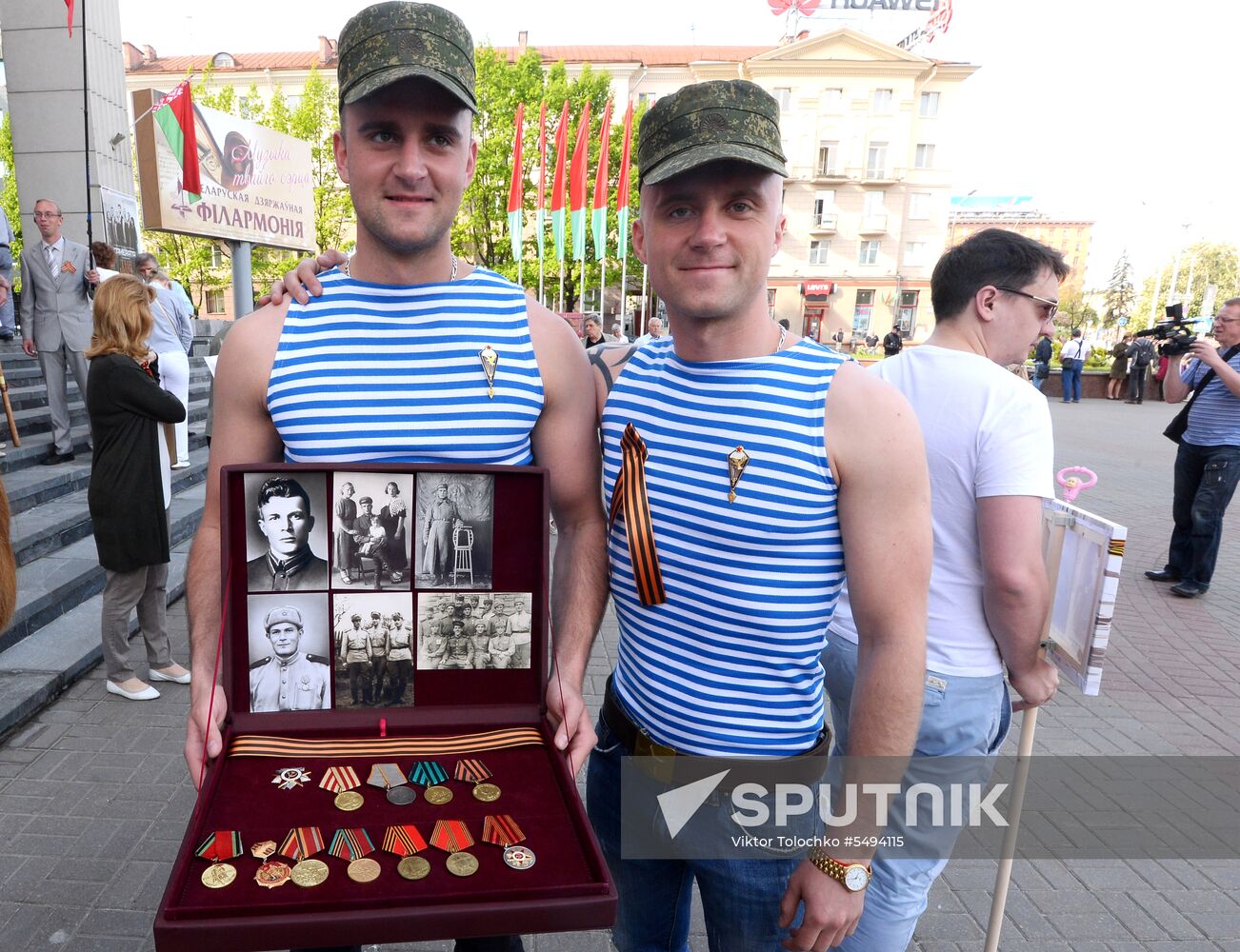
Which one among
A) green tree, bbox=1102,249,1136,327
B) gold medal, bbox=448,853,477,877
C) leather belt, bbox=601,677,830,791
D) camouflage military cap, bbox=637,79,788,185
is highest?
green tree, bbox=1102,249,1136,327

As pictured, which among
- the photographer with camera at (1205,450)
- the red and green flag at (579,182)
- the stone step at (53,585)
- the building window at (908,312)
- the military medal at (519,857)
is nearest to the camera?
the military medal at (519,857)

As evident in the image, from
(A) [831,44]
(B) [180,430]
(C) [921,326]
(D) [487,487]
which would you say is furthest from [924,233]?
(D) [487,487]

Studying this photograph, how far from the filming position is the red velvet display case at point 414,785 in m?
1.07

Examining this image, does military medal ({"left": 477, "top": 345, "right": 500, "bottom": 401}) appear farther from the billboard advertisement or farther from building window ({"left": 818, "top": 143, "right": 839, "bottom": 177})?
building window ({"left": 818, "top": 143, "right": 839, "bottom": 177})

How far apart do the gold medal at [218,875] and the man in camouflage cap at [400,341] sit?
1.45 feet

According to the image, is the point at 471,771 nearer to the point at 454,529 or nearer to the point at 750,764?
the point at 454,529

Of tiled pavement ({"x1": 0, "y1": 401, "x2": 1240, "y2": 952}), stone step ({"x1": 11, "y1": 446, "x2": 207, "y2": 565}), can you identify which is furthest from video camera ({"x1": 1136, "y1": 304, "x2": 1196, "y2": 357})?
stone step ({"x1": 11, "y1": 446, "x2": 207, "y2": 565})

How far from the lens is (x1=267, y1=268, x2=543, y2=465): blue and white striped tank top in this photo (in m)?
1.55

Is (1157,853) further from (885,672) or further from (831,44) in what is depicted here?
(831,44)

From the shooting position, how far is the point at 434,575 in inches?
57.1

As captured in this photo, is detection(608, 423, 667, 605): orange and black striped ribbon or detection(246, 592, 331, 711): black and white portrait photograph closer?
detection(246, 592, 331, 711): black and white portrait photograph

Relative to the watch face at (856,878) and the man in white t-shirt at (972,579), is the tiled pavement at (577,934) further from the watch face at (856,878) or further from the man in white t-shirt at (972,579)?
the watch face at (856,878)

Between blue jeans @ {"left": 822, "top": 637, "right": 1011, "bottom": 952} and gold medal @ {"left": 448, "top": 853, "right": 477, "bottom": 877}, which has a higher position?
gold medal @ {"left": 448, "top": 853, "right": 477, "bottom": 877}

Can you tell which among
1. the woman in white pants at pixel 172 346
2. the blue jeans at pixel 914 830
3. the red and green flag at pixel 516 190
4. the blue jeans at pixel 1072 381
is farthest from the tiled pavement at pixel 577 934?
the blue jeans at pixel 1072 381
